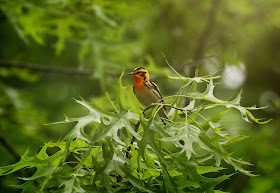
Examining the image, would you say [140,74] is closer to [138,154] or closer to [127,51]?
[138,154]

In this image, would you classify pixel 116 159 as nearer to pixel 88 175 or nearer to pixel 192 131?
pixel 88 175

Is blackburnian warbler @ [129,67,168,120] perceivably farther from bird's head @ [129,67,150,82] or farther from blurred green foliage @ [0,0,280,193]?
blurred green foliage @ [0,0,280,193]

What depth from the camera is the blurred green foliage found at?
598 cm

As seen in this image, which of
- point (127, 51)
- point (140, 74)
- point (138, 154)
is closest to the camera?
point (138, 154)

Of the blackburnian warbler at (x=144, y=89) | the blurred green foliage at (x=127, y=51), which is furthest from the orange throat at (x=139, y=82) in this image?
the blurred green foliage at (x=127, y=51)

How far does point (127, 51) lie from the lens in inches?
301

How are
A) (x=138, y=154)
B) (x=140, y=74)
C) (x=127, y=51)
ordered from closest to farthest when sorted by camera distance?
(x=138, y=154), (x=140, y=74), (x=127, y=51)

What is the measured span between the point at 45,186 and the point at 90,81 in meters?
7.41

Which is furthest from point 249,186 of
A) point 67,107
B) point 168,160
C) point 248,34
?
point 168,160

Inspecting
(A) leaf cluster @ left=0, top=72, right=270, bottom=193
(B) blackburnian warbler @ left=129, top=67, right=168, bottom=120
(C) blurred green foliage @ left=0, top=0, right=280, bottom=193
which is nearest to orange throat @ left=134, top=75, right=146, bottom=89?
(B) blackburnian warbler @ left=129, top=67, right=168, bottom=120

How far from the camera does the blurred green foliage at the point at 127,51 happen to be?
5.98m

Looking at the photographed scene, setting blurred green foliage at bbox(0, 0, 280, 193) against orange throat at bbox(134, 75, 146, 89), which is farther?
blurred green foliage at bbox(0, 0, 280, 193)

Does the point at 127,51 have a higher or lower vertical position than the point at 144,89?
higher

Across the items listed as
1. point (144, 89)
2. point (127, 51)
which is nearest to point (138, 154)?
point (144, 89)
